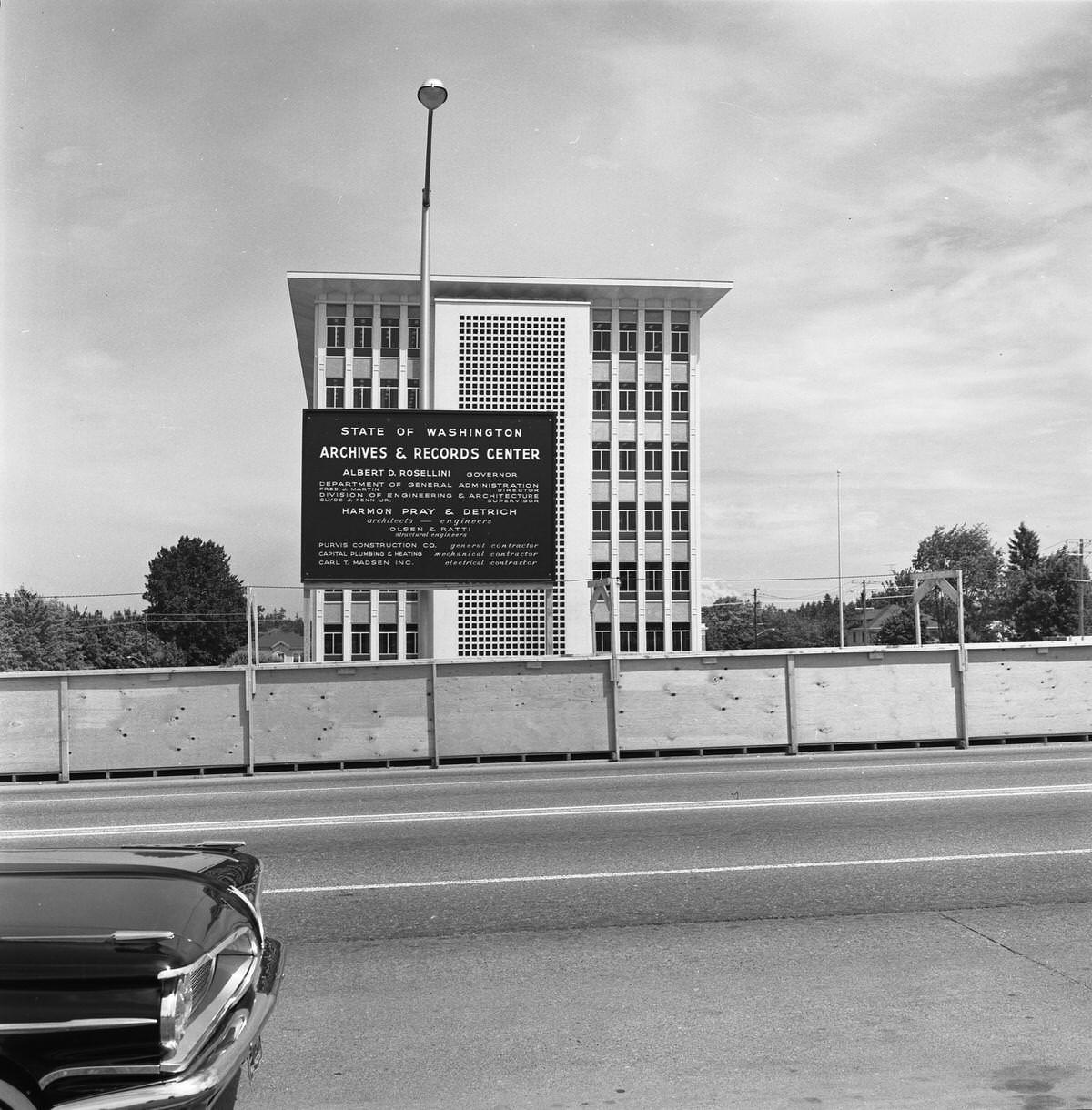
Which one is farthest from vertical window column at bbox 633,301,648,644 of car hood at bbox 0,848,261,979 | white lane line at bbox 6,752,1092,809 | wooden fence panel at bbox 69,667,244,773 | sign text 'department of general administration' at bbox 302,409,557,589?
car hood at bbox 0,848,261,979

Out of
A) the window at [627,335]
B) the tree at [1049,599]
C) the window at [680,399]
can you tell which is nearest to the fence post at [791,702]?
the window at [680,399]

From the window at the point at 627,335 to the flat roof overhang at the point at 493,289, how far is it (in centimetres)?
86

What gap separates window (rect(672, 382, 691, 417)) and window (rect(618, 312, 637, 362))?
337cm

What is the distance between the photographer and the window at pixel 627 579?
6788 cm

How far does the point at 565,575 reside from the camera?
211 ft

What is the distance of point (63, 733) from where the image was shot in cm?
1484

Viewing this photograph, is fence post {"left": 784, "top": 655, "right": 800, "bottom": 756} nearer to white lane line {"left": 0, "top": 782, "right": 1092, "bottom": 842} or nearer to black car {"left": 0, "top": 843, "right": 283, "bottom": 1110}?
white lane line {"left": 0, "top": 782, "right": 1092, "bottom": 842}

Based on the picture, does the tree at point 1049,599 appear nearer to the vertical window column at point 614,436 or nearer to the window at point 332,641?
the vertical window column at point 614,436

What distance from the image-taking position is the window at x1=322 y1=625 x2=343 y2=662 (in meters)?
63.3

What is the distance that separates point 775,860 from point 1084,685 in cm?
1127

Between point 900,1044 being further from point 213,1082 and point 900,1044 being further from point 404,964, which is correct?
point 213,1082

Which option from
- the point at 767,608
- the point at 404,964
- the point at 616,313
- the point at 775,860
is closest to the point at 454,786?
the point at 775,860

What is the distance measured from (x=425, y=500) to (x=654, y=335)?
54977 mm

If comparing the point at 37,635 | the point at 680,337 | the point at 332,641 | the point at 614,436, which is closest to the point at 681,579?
the point at 614,436
